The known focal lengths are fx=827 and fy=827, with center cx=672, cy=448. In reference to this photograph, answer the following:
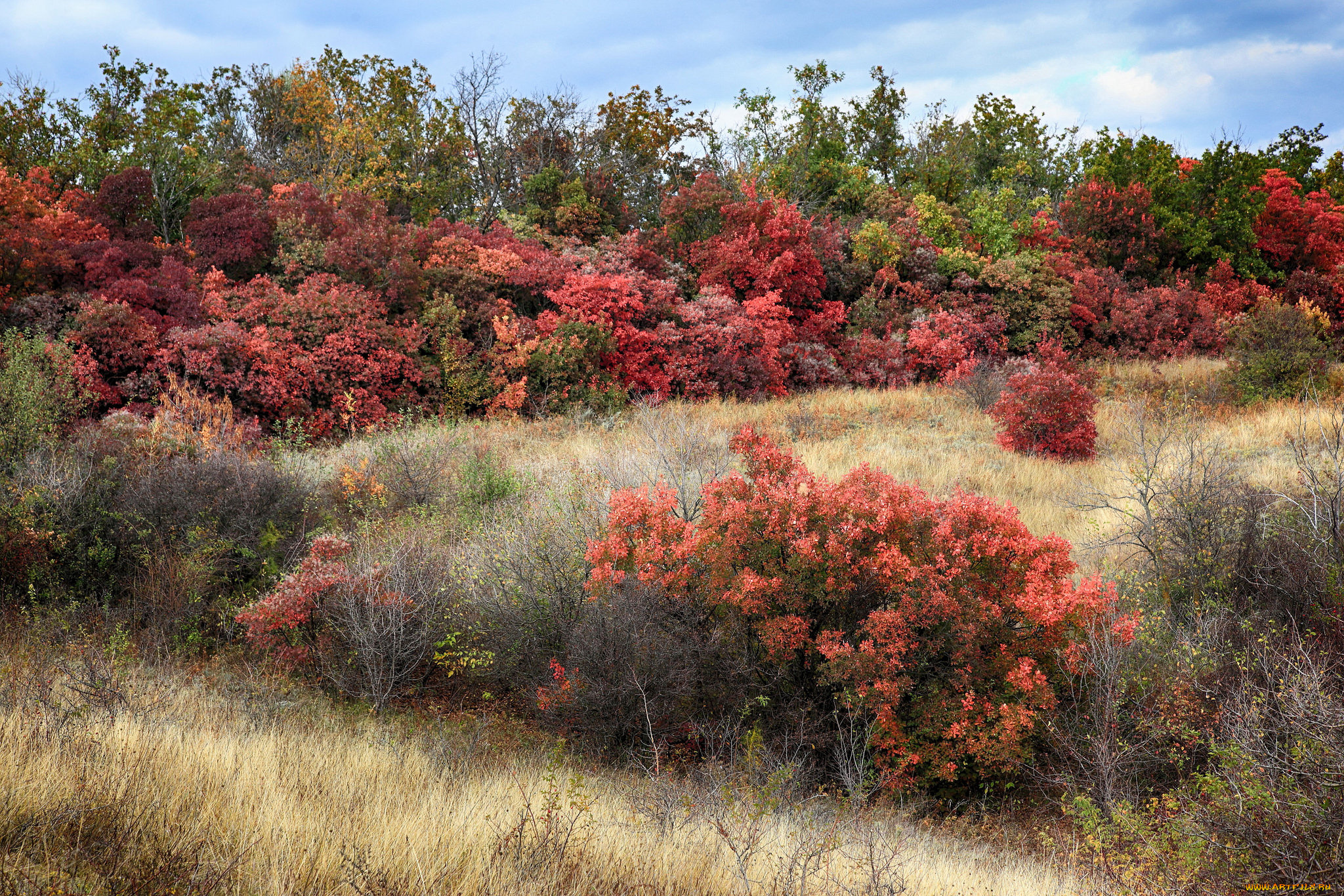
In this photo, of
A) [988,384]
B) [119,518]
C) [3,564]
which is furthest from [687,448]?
[988,384]

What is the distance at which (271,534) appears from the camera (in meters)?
8.73

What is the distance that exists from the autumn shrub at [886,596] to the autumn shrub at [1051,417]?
747cm

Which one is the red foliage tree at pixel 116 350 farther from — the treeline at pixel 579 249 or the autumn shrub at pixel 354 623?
the autumn shrub at pixel 354 623

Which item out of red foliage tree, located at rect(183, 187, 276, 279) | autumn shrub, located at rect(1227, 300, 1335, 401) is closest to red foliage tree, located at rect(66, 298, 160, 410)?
red foliage tree, located at rect(183, 187, 276, 279)

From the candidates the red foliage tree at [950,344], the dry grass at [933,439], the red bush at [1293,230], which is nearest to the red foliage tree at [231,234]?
the dry grass at [933,439]

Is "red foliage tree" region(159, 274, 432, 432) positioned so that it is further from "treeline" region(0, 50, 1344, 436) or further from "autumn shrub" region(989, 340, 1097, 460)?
"autumn shrub" region(989, 340, 1097, 460)

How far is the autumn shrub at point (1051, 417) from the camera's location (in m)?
13.4

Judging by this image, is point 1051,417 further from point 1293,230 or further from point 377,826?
point 1293,230

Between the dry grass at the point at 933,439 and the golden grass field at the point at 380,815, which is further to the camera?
the dry grass at the point at 933,439

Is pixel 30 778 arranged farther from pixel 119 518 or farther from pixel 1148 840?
pixel 1148 840

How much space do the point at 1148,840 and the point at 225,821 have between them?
5.06 m

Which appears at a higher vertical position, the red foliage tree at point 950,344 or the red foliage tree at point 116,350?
the red foliage tree at point 116,350

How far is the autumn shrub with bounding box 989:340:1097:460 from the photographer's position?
1342 centimetres

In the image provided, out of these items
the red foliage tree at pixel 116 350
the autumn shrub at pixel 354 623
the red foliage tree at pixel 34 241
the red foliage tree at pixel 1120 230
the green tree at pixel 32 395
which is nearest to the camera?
the autumn shrub at pixel 354 623
